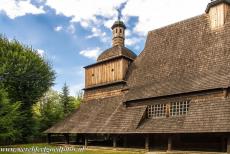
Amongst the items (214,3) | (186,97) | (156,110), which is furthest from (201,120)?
(214,3)

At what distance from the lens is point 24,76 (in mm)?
42125

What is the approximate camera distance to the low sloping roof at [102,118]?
25.7m

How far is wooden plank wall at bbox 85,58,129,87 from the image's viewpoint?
106 ft

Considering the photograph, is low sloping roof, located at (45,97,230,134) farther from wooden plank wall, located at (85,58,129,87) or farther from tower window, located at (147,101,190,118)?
wooden plank wall, located at (85,58,129,87)

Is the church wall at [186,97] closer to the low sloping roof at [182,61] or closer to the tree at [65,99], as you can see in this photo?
the low sloping roof at [182,61]

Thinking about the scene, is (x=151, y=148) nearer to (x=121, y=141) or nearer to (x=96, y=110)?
(x=121, y=141)

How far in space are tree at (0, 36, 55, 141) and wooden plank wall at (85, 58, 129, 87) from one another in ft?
35.8

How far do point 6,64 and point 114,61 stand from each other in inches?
628

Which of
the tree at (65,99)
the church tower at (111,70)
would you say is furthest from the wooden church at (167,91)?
the tree at (65,99)

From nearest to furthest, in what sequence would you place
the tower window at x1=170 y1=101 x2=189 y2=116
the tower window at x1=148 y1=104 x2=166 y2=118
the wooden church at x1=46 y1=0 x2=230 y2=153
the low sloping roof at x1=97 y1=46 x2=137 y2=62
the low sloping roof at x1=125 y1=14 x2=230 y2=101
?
the wooden church at x1=46 y1=0 x2=230 y2=153, the tower window at x1=170 y1=101 x2=189 y2=116, the low sloping roof at x1=125 y1=14 x2=230 y2=101, the tower window at x1=148 y1=104 x2=166 y2=118, the low sloping roof at x1=97 y1=46 x2=137 y2=62

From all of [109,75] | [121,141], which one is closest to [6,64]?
[109,75]

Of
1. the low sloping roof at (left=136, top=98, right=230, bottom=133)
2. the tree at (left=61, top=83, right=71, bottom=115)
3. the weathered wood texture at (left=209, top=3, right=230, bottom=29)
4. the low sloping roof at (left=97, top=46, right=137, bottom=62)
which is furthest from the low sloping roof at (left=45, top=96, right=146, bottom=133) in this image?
the tree at (left=61, top=83, right=71, bottom=115)

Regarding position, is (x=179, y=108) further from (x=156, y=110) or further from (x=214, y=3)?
(x=214, y=3)

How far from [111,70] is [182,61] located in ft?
29.3
